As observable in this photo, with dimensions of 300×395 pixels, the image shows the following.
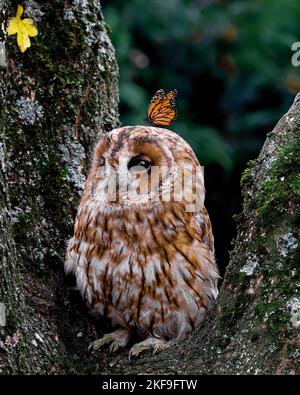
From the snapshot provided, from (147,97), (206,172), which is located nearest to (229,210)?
(206,172)

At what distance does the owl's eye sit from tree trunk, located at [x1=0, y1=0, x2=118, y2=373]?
1.21ft

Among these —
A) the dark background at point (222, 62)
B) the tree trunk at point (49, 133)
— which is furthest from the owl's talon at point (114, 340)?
the dark background at point (222, 62)

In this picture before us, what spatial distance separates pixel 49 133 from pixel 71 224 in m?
0.37

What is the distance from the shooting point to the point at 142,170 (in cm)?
314

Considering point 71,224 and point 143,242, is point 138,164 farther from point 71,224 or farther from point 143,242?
point 71,224

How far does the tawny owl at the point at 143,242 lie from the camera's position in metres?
3.14

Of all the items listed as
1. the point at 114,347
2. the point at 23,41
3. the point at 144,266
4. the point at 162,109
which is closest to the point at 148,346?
the point at 114,347

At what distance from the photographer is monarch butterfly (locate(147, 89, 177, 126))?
126 inches

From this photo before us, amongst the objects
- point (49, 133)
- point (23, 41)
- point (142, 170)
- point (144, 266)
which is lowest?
point (144, 266)

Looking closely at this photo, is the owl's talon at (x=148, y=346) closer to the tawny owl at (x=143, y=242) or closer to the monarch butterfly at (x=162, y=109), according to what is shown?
the tawny owl at (x=143, y=242)

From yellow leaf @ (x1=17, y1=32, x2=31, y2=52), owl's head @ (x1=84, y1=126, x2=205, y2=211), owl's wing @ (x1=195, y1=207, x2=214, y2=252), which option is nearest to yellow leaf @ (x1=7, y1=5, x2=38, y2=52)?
yellow leaf @ (x1=17, y1=32, x2=31, y2=52)

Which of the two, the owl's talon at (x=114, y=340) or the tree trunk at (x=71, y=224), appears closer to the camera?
the tree trunk at (x=71, y=224)

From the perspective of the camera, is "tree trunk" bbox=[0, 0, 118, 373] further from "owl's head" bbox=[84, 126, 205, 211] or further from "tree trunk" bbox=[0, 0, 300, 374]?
"owl's head" bbox=[84, 126, 205, 211]

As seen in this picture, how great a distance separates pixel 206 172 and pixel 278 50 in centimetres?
149
